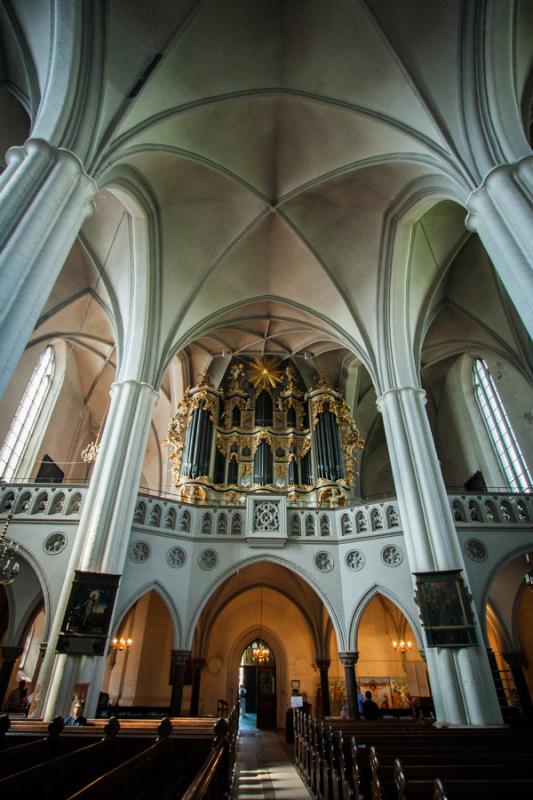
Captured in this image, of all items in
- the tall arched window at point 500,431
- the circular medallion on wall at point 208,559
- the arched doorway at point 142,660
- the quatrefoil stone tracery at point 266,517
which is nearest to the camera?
the circular medallion on wall at point 208,559

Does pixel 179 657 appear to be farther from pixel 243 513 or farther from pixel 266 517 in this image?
pixel 266 517

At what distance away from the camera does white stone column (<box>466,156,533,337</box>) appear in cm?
673

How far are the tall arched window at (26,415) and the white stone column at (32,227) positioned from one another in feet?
30.3

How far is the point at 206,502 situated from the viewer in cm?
1463

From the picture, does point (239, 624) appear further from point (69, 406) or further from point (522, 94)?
point (522, 94)

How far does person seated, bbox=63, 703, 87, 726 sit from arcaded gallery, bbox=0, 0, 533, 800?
0.25 meters

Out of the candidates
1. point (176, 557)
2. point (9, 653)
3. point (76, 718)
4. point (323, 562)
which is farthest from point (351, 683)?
point (9, 653)

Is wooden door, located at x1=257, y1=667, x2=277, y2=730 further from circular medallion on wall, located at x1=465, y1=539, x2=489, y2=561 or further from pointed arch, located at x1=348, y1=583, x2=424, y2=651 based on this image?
circular medallion on wall, located at x1=465, y1=539, x2=489, y2=561

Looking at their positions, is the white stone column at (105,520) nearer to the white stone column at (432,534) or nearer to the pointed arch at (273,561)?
the pointed arch at (273,561)

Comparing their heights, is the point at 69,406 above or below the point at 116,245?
below

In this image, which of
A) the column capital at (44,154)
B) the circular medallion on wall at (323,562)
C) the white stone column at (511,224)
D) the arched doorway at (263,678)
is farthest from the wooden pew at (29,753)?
the arched doorway at (263,678)

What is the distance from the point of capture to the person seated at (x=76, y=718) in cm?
693

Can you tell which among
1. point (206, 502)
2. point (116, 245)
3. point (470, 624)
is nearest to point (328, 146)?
point (116, 245)

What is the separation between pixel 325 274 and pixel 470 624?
423 inches
